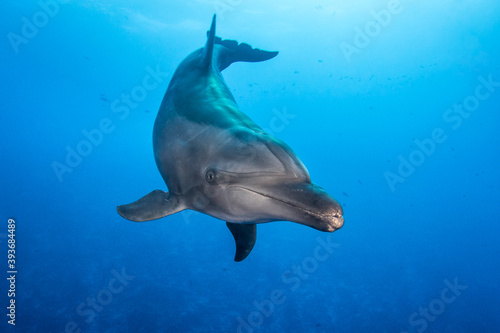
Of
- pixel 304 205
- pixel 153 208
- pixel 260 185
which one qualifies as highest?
pixel 153 208

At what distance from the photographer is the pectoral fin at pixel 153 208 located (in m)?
3.72

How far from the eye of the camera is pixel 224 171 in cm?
293

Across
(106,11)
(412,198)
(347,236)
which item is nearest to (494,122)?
(412,198)

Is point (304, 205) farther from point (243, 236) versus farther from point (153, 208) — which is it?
point (243, 236)

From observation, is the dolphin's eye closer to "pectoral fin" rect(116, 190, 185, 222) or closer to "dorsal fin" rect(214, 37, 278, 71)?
"pectoral fin" rect(116, 190, 185, 222)

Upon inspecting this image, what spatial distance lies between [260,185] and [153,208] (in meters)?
1.80

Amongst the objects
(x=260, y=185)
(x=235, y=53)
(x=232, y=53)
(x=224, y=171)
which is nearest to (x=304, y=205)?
(x=260, y=185)

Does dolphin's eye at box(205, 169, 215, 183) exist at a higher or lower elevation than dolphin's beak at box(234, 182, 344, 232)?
higher

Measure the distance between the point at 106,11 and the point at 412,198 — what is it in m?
39.6

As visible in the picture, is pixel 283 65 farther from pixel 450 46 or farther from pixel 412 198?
pixel 412 198

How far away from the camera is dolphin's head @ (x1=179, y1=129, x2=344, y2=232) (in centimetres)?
233

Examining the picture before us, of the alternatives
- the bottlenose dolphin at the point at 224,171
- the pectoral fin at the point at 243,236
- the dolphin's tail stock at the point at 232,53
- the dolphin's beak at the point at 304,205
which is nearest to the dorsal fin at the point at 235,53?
the dolphin's tail stock at the point at 232,53

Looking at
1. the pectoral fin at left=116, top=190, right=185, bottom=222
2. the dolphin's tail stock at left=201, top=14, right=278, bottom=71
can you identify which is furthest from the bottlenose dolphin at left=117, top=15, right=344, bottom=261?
the dolphin's tail stock at left=201, top=14, right=278, bottom=71

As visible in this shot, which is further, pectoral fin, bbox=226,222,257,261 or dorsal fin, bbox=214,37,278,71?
dorsal fin, bbox=214,37,278,71
